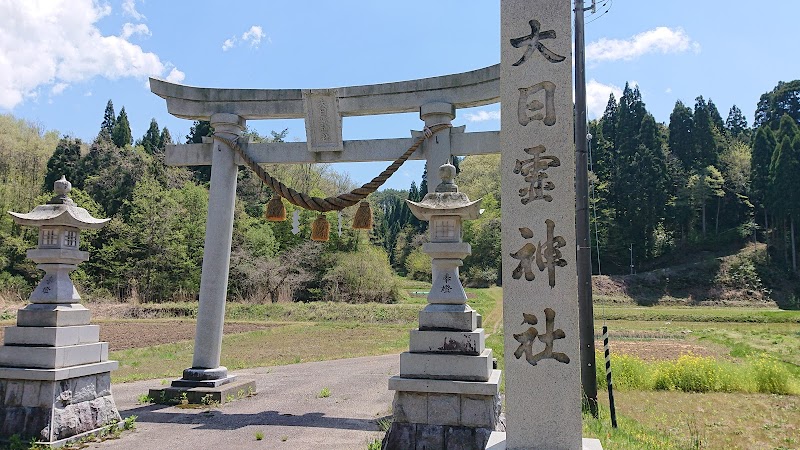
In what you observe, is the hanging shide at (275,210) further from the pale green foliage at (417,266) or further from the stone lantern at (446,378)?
the pale green foliage at (417,266)

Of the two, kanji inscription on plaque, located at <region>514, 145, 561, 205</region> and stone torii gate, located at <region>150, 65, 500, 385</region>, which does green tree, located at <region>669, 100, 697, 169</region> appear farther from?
kanji inscription on plaque, located at <region>514, 145, 561, 205</region>

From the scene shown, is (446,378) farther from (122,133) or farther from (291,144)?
(122,133)

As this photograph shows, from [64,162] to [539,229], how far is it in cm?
4244

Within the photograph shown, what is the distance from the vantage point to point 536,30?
4.06m

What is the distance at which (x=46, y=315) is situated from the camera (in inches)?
242

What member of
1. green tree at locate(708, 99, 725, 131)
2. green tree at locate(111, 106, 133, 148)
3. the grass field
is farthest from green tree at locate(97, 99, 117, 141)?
green tree at locate(708, 99, 725, 131)

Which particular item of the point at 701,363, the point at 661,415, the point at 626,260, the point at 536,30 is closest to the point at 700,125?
the point at 626,260

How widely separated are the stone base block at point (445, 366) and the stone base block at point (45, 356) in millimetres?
3944

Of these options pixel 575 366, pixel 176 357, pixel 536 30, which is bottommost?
pixel 176 357

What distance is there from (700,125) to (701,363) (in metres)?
51.1

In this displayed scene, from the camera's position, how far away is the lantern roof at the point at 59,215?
6258mm

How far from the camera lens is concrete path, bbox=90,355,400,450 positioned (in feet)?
20.5

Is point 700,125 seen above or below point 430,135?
above

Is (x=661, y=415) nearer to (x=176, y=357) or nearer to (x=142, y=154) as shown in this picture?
(x=176, y=357)
